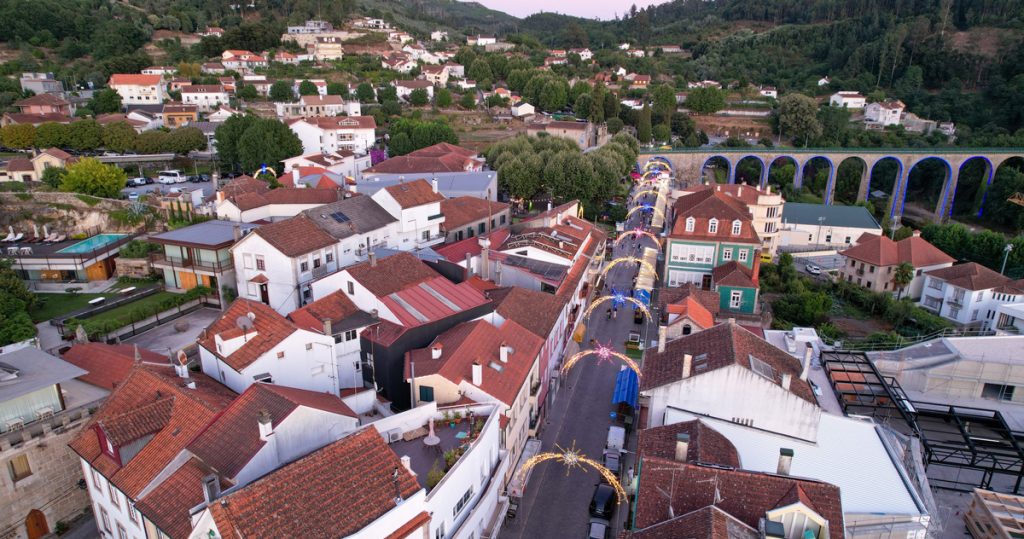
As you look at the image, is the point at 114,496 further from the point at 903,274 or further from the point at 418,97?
the point at 418,97

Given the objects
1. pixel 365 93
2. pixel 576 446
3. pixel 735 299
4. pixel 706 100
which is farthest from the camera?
pixel 706 100

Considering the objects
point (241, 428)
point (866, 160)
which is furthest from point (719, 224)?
point (866, 160)

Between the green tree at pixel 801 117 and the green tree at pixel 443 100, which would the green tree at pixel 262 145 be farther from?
the green tree at pixel 801 117

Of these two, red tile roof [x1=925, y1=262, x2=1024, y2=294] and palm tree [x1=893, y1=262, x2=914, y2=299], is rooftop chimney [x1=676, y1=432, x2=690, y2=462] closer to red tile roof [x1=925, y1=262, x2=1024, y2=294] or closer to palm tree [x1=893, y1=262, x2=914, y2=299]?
red tile roof [x1=925, y1=262, x2=1024, y2=294]

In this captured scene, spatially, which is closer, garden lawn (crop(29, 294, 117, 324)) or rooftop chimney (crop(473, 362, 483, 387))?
rooftop chimney (crop(473, 362, 483, 387))

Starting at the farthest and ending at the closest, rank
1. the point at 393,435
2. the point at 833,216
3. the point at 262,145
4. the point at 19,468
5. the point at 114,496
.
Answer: the point at 833,216, the point at 262,145, the point at 19,468, the point at 393,435, the point at 114,496

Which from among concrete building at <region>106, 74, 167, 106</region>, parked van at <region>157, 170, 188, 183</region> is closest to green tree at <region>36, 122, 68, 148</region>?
parked van at <region>157, 170, 188, 183</region>

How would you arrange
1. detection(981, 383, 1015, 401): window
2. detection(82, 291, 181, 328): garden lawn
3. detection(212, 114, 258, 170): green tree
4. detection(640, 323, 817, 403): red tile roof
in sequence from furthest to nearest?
detection(212, 114, 258, 170): green tree < detection(82, 291, 181, 328): garden lawn < detection(981, 383, 1015, 401): window < detection(640, 323, 817, 403): red tile roof
